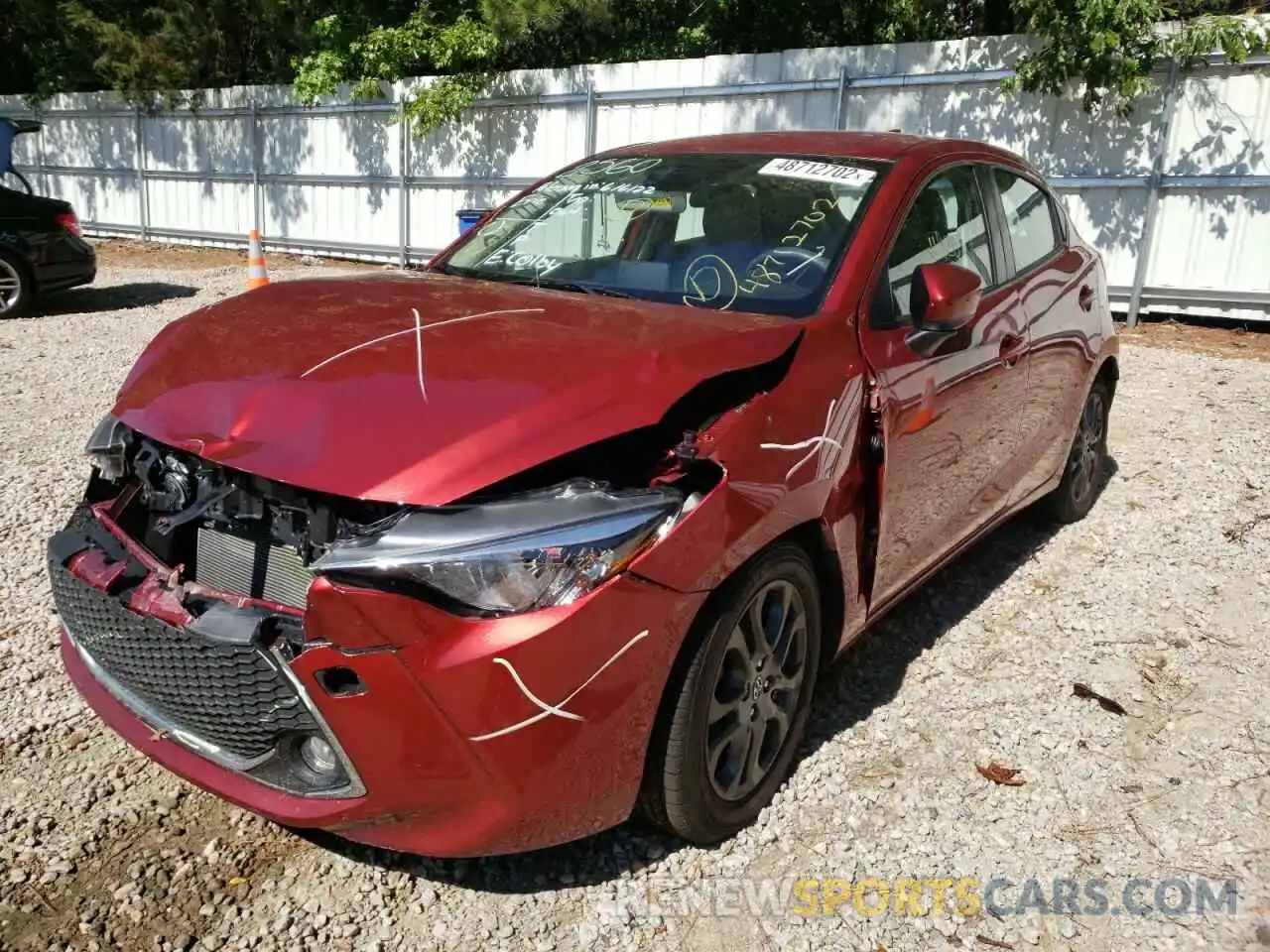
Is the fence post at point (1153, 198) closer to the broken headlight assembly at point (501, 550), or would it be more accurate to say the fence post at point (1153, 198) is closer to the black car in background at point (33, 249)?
→ the broken headlight assembly at point (501, 550)

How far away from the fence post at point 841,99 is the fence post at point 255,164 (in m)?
9.43

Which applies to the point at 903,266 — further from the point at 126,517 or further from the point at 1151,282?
the point at 1151,282

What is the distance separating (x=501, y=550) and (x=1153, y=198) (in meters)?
9.34

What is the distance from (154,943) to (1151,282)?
32.6 feet

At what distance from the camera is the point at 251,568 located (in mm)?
2418

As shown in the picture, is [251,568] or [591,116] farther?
[591,116]

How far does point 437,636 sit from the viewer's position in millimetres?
2078

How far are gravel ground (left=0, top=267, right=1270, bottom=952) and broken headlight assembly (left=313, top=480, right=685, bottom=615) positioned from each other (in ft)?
2.96

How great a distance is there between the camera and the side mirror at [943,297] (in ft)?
10.1

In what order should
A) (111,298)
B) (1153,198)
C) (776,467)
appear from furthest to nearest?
(111,298), (1153,198), (776,467)

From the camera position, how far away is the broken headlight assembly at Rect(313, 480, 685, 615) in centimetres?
209

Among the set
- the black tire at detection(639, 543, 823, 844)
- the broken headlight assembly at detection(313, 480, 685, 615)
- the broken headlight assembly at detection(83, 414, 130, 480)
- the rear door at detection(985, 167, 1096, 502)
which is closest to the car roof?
the rear door at detection(985, 167, 1096, 502)

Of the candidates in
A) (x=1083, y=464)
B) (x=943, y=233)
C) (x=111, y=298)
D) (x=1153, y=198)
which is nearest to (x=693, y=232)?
(x=943, y=233)

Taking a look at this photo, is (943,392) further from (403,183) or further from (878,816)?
(403,183)
